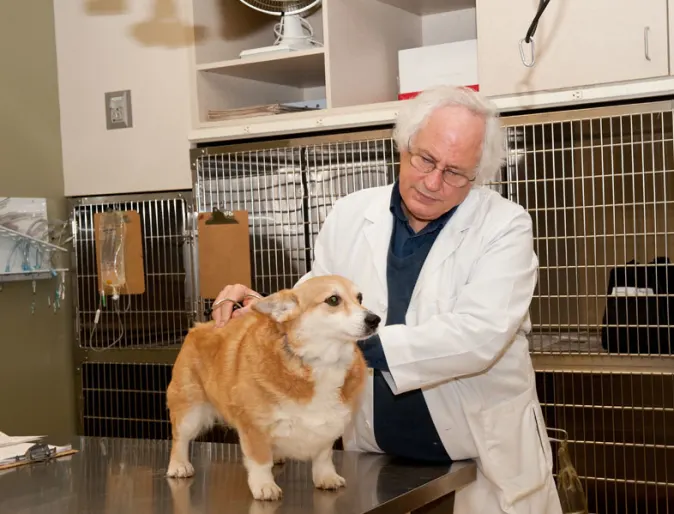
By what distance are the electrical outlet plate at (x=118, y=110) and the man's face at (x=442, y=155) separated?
170 cm

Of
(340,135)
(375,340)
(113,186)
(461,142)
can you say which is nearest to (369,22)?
(340,135)

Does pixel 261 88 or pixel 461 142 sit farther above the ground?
pixel 261 88

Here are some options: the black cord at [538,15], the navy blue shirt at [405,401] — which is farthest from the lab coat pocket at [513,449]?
the black cord at [538,15]

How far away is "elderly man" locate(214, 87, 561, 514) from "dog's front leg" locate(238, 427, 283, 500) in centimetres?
31

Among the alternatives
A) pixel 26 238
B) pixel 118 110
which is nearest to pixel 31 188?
pixel 26 238

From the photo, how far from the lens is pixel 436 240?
214 centimetres

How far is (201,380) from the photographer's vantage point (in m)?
1.93

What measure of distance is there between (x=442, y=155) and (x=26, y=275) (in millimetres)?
2013

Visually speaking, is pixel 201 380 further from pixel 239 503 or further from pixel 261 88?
pixel 261 88

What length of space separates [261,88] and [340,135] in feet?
2.21

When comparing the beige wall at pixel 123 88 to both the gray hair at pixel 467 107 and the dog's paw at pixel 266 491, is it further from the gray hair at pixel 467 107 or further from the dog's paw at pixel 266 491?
the dog's paw at pixel 266 491

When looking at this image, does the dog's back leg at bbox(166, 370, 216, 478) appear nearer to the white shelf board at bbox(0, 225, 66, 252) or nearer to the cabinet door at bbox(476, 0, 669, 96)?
the cabinet door at bbox(476, 0, 669, 96)

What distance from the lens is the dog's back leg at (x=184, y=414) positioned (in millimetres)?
1952

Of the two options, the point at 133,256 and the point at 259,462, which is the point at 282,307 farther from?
the point at 133,256
